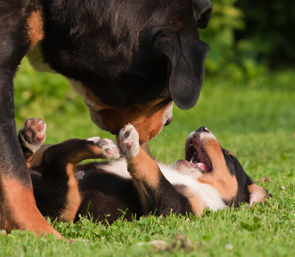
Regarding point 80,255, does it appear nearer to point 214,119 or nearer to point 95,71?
point 95,71

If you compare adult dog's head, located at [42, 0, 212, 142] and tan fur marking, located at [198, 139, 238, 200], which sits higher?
adult dog's head, located at [42, 0, 212, 142]

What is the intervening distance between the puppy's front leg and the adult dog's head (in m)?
0.32

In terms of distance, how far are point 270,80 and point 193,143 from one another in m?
8.54

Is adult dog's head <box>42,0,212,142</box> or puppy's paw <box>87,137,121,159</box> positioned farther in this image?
puppy's paw <box>87,137,121,159</box>

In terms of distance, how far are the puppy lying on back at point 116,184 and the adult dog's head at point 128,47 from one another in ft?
1.29

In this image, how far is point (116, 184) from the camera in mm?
4262

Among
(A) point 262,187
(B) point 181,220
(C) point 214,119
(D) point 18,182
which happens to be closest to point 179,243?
(B) point 181,220

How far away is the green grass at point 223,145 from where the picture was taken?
2.93m

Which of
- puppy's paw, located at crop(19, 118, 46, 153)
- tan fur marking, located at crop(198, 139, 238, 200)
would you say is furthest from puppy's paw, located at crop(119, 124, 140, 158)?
tan fur marking, located at crop(198, 139, 238, 200)

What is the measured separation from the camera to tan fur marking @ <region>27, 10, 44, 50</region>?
3.64m

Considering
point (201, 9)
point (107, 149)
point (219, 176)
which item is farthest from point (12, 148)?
point (219, 176)

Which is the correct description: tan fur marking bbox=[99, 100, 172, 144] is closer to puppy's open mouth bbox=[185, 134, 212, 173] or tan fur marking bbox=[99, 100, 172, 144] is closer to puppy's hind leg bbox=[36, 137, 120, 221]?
puppy's hind leg bbox=[36, 137, 120, 221]

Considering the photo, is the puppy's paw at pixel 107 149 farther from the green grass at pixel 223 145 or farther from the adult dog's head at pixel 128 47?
the green grass at pixel 223 145

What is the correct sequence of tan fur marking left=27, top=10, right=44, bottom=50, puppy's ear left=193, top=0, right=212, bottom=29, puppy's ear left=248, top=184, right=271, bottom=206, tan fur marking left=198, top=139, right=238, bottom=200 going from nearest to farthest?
tan fur marking left=27, top=10, right=44, bottom=50, puppy's ear left=193, top=0, right=212, bottom=29, puppy's ear left=248, top=184, right=271, bottom=206, tan fur marking left=198, top=139, right=238, bottom=200
